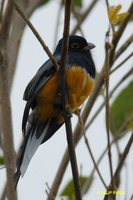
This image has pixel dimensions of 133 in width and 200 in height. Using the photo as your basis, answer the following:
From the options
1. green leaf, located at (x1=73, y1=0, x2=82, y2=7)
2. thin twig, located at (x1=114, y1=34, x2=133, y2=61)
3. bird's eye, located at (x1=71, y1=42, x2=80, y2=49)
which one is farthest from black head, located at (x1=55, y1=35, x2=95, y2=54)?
green leaf, located at (x1=73, y1=0, x2=82, y2=7)

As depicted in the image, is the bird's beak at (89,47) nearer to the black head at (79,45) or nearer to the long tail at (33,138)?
the black head at (79,45)

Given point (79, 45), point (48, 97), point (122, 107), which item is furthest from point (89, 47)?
point (48, 97)

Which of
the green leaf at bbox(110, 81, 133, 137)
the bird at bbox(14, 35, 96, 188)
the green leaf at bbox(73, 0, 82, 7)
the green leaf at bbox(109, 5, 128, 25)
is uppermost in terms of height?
the green leaf at bbox(73, 0, 82, 7)

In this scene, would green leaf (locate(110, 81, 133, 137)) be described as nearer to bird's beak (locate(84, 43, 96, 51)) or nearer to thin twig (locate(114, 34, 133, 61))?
bird's beak (locate(84, 43, 96, 51))

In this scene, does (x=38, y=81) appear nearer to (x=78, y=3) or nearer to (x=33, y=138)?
(x=33, y=138)

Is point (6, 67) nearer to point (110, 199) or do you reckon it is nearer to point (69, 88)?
point (69, 88)

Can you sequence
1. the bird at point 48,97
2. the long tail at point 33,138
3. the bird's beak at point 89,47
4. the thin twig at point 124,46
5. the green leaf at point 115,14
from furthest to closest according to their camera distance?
the bird's beak at point 89,47 < the bird at point 48,97 < the long tail at point 33,138 < the thin twig at point 124,46 < the green leaf at point 115,14

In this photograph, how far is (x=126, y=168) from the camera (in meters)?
3.62

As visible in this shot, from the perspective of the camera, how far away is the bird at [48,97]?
11.9ft

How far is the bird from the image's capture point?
3631 millimetres

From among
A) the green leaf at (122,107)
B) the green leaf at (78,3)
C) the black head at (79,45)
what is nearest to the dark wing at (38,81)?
the black head at (79,45)

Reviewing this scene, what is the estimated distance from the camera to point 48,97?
3.75 meters

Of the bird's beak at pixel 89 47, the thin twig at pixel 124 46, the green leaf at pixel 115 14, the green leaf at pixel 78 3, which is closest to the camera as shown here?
the green leaf at pixel 115 14

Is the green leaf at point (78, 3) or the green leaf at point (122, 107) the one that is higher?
the green leaf at point (78, 3)
